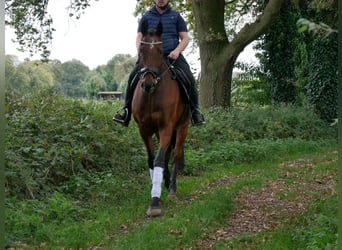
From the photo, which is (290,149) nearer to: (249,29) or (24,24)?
(249,29)

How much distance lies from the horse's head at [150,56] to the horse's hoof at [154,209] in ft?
5.42

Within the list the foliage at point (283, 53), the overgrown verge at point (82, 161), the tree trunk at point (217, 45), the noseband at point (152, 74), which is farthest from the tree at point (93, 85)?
the noseband at point (152, 74)

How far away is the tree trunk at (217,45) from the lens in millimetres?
18438

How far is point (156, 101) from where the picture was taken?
7652 millimetres

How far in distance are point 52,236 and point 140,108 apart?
242 centimetres

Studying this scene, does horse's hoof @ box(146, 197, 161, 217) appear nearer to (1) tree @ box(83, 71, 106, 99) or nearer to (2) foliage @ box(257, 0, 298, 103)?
(2) foliage @ box(257, 0, 298, 103)

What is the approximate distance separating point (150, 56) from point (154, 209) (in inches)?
89.1

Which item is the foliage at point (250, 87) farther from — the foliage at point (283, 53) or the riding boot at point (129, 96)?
the riding boot at point (129, 96)

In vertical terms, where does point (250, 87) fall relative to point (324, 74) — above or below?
below

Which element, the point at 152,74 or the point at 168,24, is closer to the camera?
the point at 152,74

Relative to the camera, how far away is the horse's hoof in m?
7.27

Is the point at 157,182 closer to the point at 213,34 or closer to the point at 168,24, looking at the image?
the point at 168,24

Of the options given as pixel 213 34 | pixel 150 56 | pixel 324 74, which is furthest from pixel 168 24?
pixel 324 74

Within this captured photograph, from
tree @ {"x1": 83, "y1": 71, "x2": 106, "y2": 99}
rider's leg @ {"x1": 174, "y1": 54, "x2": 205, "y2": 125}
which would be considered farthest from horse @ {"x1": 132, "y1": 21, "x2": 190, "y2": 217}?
tree @ {"x1": 83, "y1": 71, "x2": 106, "y2": 99}
